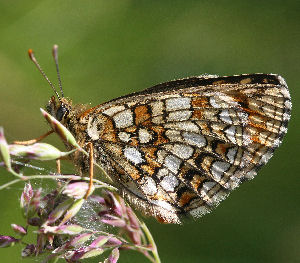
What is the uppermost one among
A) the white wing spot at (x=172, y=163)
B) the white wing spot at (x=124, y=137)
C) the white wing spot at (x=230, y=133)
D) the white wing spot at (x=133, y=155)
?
the white wing spot at (x=124, y=137)

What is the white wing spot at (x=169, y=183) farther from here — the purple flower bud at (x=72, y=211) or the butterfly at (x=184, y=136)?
the purple flower bud at (x=72, y=211)

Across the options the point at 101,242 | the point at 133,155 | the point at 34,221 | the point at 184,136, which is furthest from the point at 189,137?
the point at 34,221

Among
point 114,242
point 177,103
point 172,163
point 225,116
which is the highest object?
point 177,103

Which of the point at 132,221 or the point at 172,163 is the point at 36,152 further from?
the point at 172,163

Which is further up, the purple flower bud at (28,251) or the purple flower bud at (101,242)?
the purple flower bud at (28,251)

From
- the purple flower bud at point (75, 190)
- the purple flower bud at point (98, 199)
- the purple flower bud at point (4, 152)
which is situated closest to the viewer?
the purple flower bud at point (4, 152)

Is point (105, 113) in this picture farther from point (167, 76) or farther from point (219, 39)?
point (219, 39)

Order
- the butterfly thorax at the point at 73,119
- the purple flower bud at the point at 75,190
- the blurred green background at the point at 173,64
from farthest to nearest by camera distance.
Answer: the blurred green background at the point at 173,64, the butterfly thorax at the point at 73,119, the purple flower bud at the point at 75,190

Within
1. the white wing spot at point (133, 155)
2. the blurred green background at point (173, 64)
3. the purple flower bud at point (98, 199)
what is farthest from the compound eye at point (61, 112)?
the blurred green background at point (173, 64)
